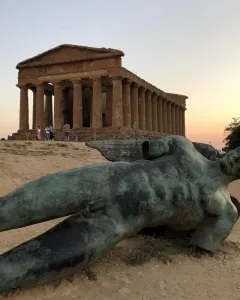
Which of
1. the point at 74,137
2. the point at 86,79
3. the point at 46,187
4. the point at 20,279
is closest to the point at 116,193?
the point at 46,187

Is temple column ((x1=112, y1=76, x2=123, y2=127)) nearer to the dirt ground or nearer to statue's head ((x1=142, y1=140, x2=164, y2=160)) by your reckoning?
the dirt ground

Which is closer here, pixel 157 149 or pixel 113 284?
pixel 113 284

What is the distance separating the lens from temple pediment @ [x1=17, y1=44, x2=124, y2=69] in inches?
1373

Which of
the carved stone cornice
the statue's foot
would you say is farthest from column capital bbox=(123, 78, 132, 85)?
the statue's foot

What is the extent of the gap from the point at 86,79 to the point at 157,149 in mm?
33727

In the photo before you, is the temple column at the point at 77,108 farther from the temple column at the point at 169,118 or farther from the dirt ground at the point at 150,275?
the dirt ground at the point at 150,275

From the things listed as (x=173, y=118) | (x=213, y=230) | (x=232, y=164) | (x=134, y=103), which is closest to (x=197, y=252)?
(x=213, y=230)

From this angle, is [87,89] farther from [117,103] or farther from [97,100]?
[117,103]

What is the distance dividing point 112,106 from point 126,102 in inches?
59.6

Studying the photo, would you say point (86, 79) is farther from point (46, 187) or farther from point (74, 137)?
point (46, 187)

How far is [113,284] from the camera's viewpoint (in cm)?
344

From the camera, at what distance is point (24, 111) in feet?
129

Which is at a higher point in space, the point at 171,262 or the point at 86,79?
the point at 86,79

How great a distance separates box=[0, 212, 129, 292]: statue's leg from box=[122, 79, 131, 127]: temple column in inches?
1316
